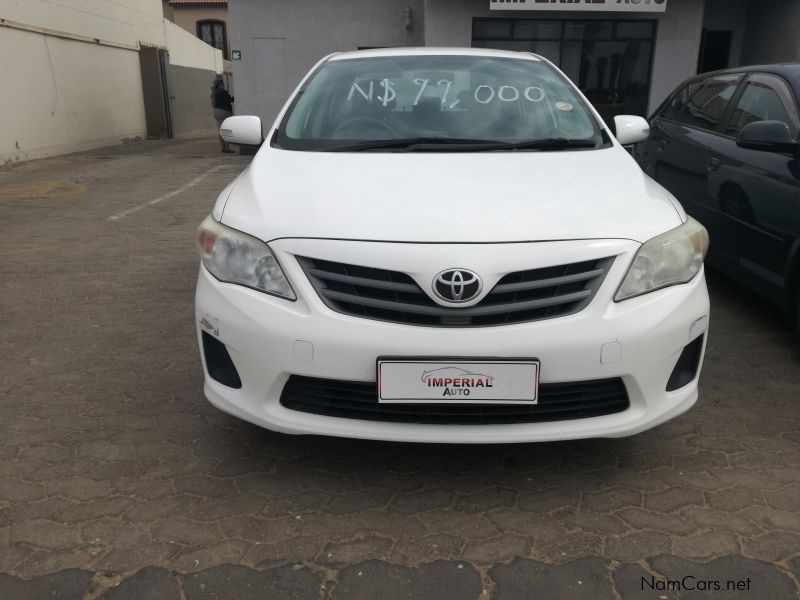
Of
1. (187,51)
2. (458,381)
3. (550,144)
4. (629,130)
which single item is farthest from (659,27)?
(187,51)

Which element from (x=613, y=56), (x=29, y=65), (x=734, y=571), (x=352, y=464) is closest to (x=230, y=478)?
(x=352, y=464)

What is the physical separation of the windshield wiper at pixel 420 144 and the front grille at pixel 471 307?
101 cm

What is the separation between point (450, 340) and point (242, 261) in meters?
0.79

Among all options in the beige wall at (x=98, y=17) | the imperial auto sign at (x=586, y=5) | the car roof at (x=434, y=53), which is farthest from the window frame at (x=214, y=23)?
the car roof at (x=434, y=53)

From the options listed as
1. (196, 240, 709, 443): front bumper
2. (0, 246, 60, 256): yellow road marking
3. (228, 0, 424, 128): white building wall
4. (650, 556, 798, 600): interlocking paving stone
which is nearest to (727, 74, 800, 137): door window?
(196, 240, 709, 443): front bumper

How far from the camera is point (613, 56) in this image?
13977mm

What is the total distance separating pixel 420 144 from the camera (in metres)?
3.28

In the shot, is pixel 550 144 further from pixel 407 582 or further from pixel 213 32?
pixel 213 32

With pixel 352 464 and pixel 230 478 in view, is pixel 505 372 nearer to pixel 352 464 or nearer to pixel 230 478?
pixel 352 464

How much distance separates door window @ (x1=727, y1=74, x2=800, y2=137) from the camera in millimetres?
4148

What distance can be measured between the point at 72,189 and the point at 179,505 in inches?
372

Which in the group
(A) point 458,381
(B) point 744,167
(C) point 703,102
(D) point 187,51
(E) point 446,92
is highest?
(D) point 187,51

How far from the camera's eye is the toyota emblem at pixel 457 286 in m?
2.33

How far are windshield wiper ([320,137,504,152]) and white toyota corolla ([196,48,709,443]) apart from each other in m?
0.44
